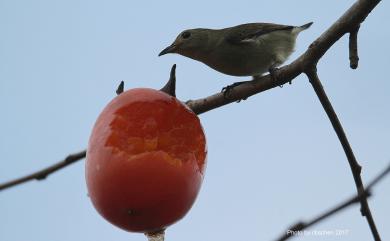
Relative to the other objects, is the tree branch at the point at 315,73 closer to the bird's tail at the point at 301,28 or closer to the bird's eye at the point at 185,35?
the bird's eye at the point at 185,35

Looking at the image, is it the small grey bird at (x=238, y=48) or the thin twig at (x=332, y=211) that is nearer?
the thin twig at (x=332, y=211)

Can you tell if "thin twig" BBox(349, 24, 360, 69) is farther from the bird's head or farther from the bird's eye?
the bird's eye

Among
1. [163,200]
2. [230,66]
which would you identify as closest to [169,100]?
[163,200]

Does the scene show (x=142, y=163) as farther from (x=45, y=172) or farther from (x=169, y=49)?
(x=169, y=49)

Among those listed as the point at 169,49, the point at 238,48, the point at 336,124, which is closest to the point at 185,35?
the point at 169,49

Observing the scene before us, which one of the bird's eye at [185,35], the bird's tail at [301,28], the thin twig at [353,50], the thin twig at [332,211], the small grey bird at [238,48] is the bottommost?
the bird's tail at [301,28]

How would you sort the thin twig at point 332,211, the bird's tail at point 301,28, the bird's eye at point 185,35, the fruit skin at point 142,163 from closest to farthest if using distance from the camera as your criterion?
the thin twig at point 332,211, the fruit skin at point 142,163, the bird's eye at point 185,35, the bird's tail at point 301,28

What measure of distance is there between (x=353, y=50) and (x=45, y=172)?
Result: 2071 millimetres

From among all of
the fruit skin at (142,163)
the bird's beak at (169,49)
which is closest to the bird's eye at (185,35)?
the bird's beak at (169,49)

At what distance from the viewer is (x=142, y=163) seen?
2.44 meters

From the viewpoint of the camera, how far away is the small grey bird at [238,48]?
6.27 meters

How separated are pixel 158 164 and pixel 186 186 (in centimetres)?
18

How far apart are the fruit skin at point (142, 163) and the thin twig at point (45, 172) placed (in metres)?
0.13

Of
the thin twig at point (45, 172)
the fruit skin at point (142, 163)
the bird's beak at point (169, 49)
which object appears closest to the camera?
the thin twig at point (45, 172)
